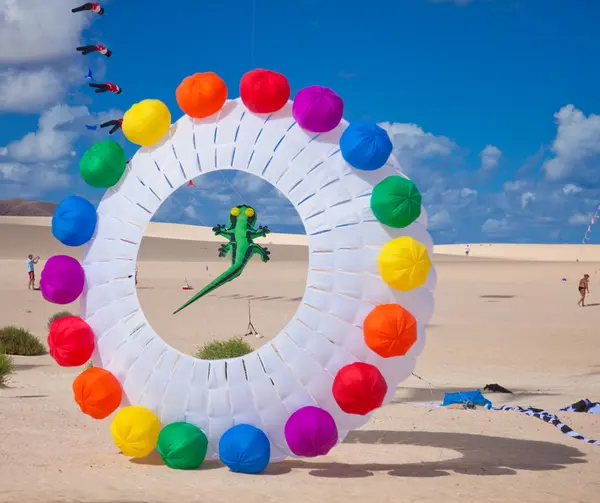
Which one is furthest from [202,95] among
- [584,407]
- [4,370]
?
[4,370]

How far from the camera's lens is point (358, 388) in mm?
8062

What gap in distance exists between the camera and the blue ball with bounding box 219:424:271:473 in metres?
8.17

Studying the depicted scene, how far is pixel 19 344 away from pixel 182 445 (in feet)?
37.9

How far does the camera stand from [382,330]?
319 inches

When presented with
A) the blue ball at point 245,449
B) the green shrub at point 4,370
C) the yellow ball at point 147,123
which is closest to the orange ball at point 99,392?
the blue ball at point 245,449

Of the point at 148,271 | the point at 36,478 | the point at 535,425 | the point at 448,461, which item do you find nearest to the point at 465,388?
the point at 535,425

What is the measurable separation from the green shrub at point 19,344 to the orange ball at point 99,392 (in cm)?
1049

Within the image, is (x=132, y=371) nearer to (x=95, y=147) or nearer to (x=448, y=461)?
(x=95, y=147)

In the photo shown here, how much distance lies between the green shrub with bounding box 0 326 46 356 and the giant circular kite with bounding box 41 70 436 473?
408 inches

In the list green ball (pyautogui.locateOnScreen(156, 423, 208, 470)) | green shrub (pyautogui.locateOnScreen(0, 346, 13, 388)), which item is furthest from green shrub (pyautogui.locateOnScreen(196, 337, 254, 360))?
green ball (pyautogui.locateOnScreen(156, 423, 208, 470))

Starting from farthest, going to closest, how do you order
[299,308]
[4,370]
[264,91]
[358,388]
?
[4,370]
[264,91]
[299,308]
[358,388]

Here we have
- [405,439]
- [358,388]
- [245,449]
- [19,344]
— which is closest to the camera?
[358,388]

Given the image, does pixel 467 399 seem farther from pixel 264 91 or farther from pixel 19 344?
pixel 19 344

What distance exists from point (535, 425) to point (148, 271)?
3574 cm
